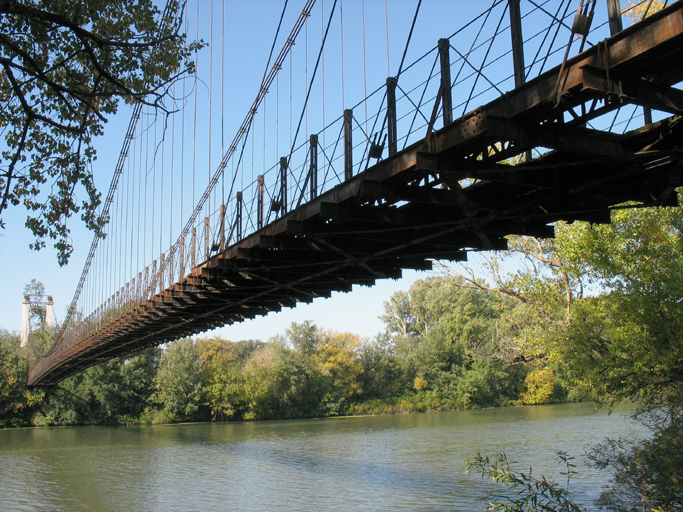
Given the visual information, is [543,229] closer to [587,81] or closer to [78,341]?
[587,81]

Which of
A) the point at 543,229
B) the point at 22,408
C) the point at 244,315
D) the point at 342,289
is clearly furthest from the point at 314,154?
the point at 22,408

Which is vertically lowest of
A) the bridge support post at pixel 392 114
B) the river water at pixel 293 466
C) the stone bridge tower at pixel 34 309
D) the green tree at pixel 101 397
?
the river water at pixel 293 466

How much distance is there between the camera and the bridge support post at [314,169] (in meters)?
10.8

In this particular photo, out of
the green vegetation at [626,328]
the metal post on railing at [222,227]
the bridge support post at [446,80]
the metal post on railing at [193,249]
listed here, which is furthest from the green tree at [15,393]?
the bridge support post at [446,80]

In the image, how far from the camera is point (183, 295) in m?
16.9

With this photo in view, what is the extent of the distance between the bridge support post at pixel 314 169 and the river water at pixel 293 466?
23.2ft

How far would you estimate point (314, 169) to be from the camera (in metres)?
11.0

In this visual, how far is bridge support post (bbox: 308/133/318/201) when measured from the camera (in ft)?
35.3

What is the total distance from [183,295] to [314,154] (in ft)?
24.9

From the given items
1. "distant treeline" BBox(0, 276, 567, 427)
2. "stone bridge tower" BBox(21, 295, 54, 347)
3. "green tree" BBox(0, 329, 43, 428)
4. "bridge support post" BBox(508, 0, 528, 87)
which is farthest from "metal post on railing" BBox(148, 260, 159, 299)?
"stone bridge tower" BBox(21, 295, 54, 347)

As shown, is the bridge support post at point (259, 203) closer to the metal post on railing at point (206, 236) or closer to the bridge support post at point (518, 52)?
the metal post on railing at point (206, 236)

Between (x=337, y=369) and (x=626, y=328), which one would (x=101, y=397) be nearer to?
(x=337, y=369)

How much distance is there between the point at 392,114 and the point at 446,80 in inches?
49.7

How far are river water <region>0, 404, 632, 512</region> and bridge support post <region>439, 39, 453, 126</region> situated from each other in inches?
343
